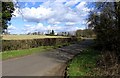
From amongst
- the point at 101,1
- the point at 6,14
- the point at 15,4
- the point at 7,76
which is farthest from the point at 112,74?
the point at 6,14

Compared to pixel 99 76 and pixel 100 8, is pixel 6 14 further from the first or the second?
pixel 99 76

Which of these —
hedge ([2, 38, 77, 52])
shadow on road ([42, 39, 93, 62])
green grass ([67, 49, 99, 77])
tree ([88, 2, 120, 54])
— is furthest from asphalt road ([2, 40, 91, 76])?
hedge ([2, 38, 77, 52])

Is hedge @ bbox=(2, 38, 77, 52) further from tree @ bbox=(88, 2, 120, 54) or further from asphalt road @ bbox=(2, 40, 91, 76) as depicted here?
tree @ bbox=(88, 2, 120, 54)

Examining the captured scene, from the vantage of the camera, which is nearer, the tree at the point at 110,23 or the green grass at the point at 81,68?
the green grass at the point at 81,68

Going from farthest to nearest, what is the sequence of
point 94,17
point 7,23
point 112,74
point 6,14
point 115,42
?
point 7,23
point 94,17
point 6,14
point 115,42
point 112,74

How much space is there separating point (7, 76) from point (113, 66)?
20.6ft

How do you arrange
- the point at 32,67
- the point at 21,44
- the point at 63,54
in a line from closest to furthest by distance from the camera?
the point at 32,67 → the point at 63,54 → the point at 21,44

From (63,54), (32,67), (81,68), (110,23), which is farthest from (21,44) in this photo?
(81,68)

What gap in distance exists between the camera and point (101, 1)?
92.0 ft

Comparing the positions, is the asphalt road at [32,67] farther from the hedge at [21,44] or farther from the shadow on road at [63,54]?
the hedge at [21,44]

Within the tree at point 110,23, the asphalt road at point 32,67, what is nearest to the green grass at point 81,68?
the asphalt road at point 32,67

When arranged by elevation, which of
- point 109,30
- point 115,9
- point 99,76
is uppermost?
point 115,9

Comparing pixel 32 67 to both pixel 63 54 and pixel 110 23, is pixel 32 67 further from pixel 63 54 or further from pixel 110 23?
pixel 110 23

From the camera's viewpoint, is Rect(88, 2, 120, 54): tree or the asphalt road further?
Rect(88, 2, 120, 54): tree
